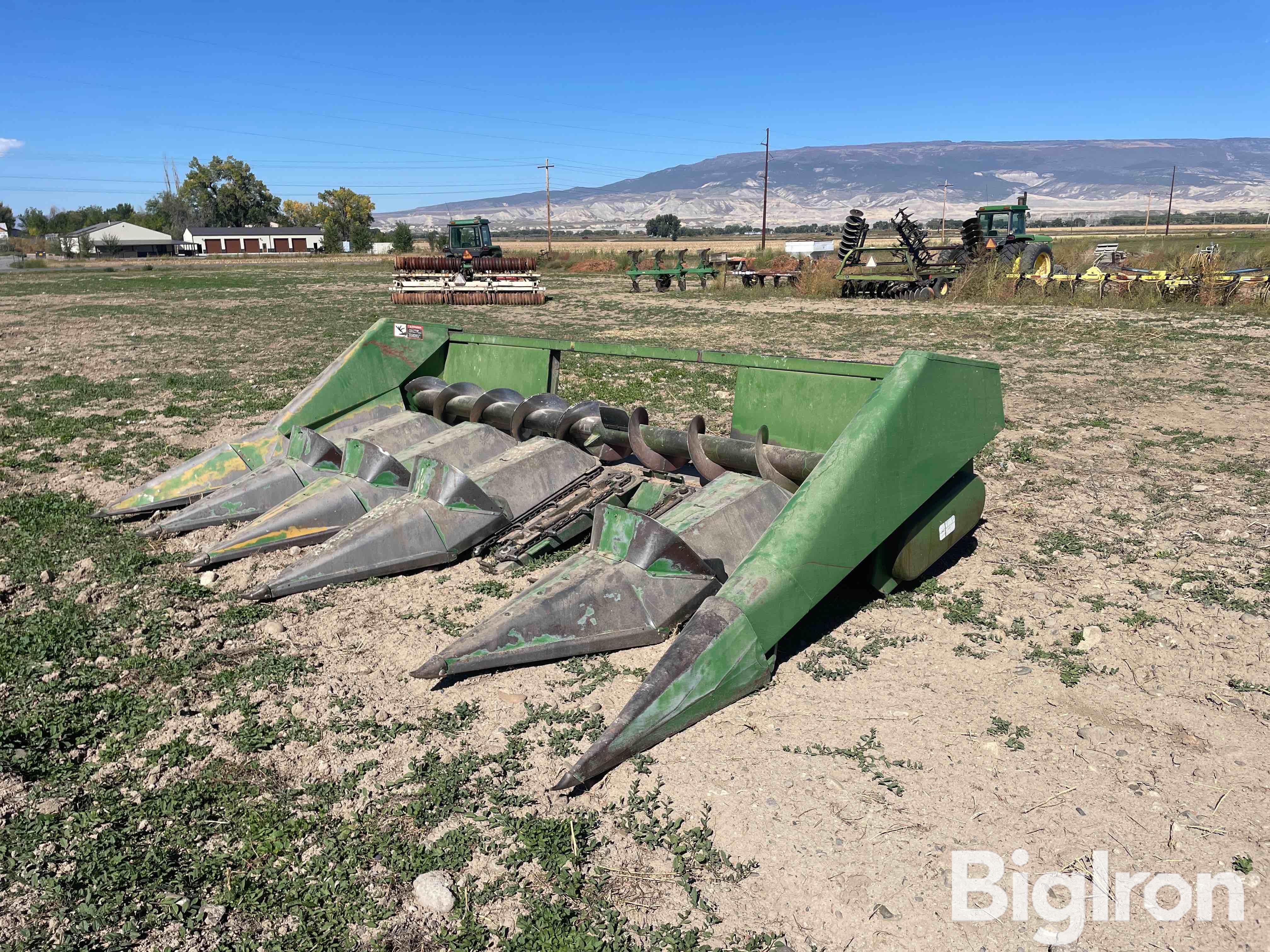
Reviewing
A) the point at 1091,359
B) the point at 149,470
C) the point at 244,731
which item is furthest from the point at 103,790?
the point at 1091,359

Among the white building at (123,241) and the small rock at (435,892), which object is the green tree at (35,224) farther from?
the small rock at (435,892)

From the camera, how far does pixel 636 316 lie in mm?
17391

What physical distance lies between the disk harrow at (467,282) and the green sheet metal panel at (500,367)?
1601cm

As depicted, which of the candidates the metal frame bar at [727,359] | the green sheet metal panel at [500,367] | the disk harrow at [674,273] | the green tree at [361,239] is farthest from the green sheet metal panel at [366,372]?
the green tree at [361,239]

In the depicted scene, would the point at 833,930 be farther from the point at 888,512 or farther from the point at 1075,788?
the point at 888,512

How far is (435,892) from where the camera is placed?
2.10 meters

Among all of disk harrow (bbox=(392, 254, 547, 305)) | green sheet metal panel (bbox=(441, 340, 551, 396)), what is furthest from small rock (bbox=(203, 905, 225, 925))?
disk harrow (bbox=(392, 254, 547, 305))

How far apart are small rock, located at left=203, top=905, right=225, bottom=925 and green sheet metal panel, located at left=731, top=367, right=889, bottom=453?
294 centimetres

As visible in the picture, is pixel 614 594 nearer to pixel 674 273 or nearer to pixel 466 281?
pixel 466 281

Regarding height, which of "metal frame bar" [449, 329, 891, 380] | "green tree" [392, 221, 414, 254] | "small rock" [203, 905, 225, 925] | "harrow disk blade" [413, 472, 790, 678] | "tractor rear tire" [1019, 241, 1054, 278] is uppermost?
"green tree" [392, 221, 414, 254]

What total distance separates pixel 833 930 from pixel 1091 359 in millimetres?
10319

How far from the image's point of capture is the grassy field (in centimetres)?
204

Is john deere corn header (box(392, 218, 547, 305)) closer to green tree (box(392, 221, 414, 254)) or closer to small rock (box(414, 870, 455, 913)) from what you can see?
small rock (box(414, 870, 455, 913))

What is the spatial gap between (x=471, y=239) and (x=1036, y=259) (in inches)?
716
